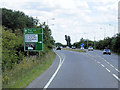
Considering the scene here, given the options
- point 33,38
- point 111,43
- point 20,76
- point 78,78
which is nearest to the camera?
point 20,76

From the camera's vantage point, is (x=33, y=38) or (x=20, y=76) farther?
(x=33, y=38)

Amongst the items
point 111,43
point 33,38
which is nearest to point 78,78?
point 33,38

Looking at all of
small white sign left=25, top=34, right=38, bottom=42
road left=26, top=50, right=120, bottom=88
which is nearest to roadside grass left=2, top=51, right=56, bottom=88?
road left=26, top=50, right=120, bottom=88

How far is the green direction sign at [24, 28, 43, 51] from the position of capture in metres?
26.3

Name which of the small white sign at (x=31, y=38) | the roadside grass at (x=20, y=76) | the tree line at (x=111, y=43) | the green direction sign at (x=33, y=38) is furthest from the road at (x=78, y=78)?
the tree line at (x=111, y=43)

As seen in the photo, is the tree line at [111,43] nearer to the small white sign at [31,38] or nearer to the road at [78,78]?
the small white sign at [31,38]

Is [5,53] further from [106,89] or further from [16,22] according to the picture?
[16,22]

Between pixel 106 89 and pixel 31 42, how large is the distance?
15.8 metres

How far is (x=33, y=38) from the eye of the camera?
2633 centimetres

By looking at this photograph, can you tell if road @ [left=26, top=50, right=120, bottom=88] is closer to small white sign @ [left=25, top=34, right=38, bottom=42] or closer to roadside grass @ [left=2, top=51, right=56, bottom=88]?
roadside grass @ [left=2, top=51, right=56, bottom=88]

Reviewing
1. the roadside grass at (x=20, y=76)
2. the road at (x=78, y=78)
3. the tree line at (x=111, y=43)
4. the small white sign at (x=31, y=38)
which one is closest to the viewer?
the roadside grass at (x=20, y=76)

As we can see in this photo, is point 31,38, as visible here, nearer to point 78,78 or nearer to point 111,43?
point 78,78

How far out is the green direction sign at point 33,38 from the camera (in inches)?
1035

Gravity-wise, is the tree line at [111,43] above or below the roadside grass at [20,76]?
above
